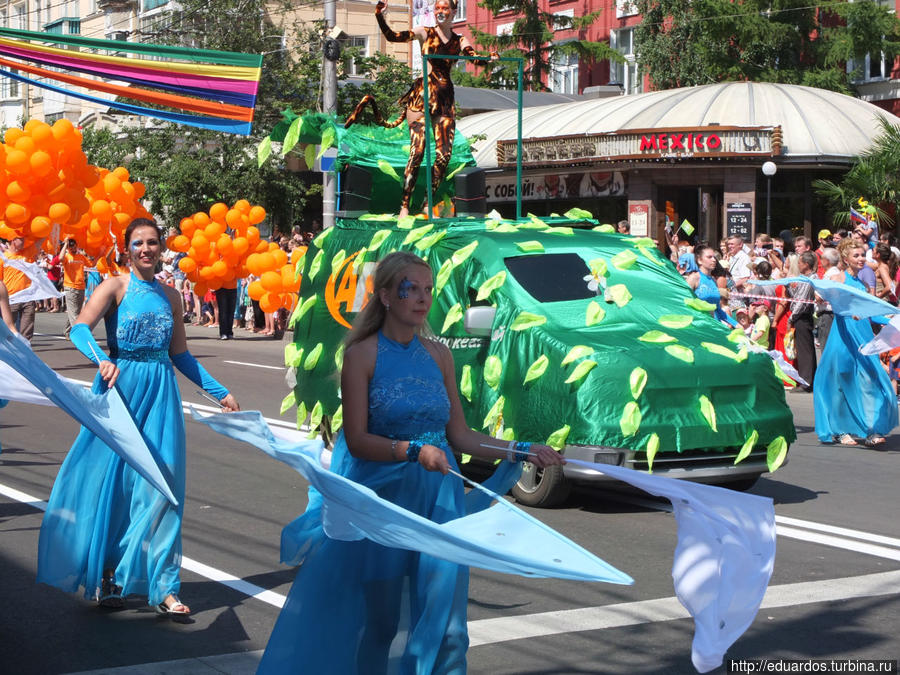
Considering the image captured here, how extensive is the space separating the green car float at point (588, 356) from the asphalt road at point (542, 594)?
512 mm

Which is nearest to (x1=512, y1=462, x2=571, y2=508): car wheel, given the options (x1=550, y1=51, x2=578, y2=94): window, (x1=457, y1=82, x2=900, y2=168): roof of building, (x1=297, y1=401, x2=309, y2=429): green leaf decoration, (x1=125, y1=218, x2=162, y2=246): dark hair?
(x1=297, y1=401, x2=309, y2=429): green leaf decoration

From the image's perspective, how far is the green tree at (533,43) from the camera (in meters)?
43.6

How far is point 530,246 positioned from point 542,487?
1.74 meters

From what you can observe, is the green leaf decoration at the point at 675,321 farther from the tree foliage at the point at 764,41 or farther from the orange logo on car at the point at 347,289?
the tree foliage at the point at 764,41

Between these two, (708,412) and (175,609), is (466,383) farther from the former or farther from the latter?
(175,609)

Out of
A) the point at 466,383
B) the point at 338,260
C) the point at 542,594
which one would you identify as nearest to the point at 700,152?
the point at 338,260

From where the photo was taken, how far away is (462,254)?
29.7 ft

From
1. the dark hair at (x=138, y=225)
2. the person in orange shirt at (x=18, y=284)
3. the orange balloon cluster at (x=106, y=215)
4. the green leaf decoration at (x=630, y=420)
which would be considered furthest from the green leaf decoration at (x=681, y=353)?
the orange balloon cluster at (x=106, y=215)

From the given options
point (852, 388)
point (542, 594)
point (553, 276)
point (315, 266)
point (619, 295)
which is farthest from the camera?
point (852, 388)

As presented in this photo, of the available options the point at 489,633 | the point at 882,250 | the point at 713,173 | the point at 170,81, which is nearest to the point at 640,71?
the point at 713,173

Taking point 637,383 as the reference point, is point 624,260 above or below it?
above

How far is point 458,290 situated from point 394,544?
17.0ft

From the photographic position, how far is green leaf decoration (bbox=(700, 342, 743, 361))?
8438 millimetres

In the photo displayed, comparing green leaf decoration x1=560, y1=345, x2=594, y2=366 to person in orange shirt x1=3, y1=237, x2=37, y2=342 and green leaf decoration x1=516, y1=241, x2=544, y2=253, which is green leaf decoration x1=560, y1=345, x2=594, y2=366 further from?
person in orange shirt x1=3, y1=237, x2=37, y2=342
